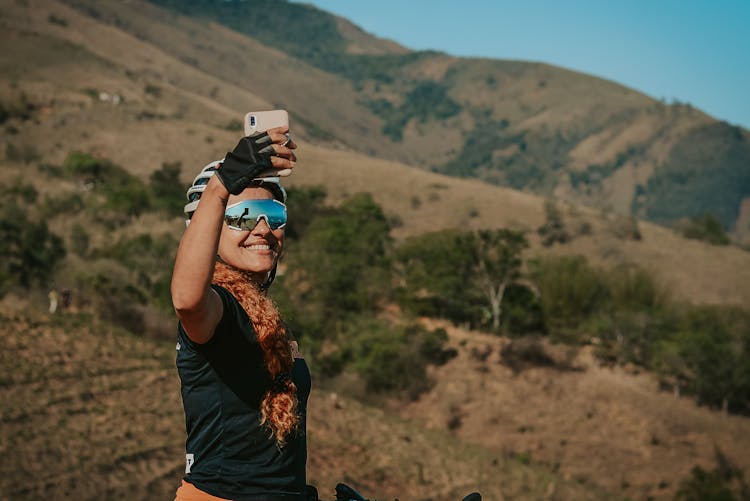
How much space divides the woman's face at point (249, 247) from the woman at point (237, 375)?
0.01 metres

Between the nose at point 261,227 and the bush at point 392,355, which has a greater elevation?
the nose at point 261,227

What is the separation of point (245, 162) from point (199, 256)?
30 cm

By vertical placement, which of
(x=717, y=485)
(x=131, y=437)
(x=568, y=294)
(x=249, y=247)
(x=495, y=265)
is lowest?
(x=717, y=485)

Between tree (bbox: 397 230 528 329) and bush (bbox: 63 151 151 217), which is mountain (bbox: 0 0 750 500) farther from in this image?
tree (bbox: 397 230 528 329)

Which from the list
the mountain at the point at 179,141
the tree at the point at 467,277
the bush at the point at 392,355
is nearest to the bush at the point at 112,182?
the mountain at the point at 179,141

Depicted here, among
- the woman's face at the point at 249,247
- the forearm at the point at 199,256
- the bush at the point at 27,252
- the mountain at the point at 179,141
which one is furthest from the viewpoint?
the mountain at the point at 179,141

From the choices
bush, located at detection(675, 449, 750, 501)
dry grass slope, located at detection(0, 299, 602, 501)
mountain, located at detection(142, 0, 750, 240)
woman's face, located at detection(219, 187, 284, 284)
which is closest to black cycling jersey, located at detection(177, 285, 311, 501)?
woman's face, located at detection(219, 187, 284, 284)

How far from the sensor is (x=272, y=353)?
2.32 meters

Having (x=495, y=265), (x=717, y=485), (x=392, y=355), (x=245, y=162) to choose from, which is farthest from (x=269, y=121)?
(x=495, y=265)

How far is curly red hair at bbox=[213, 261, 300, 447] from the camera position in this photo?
2309 millimetres

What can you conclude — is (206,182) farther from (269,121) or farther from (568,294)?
(568,294)

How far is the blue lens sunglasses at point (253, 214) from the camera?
8.32 feet

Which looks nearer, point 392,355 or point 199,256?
point 199,256

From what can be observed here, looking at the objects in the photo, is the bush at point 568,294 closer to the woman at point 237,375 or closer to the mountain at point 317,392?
the mountain at point 317,392
